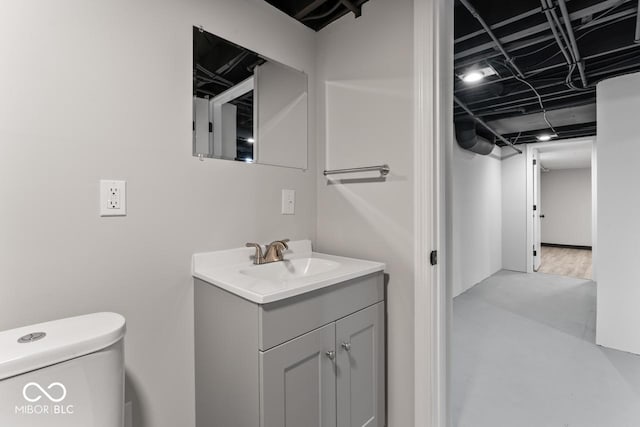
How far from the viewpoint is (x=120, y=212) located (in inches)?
44.4

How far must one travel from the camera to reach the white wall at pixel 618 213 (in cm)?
240

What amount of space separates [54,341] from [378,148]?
1396 mm

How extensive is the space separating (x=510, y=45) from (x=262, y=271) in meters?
2.38

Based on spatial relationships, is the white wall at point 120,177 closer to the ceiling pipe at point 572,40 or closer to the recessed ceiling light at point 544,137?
the ceiling pipe at point 572,40

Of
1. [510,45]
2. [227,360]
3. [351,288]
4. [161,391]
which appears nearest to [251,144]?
[351,288]

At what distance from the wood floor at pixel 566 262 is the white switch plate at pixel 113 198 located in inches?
247

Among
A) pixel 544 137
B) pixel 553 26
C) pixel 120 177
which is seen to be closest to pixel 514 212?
pixel 544 137

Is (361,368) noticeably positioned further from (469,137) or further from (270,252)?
(469,137)

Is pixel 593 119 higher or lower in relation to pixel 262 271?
higher

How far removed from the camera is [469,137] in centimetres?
379

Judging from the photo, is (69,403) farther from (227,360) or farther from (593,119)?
(593,119)

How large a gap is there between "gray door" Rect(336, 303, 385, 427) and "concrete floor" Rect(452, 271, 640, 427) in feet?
2.05

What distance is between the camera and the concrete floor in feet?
5.62

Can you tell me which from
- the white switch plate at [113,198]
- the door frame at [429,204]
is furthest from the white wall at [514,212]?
the white switch plate at [113,198]
